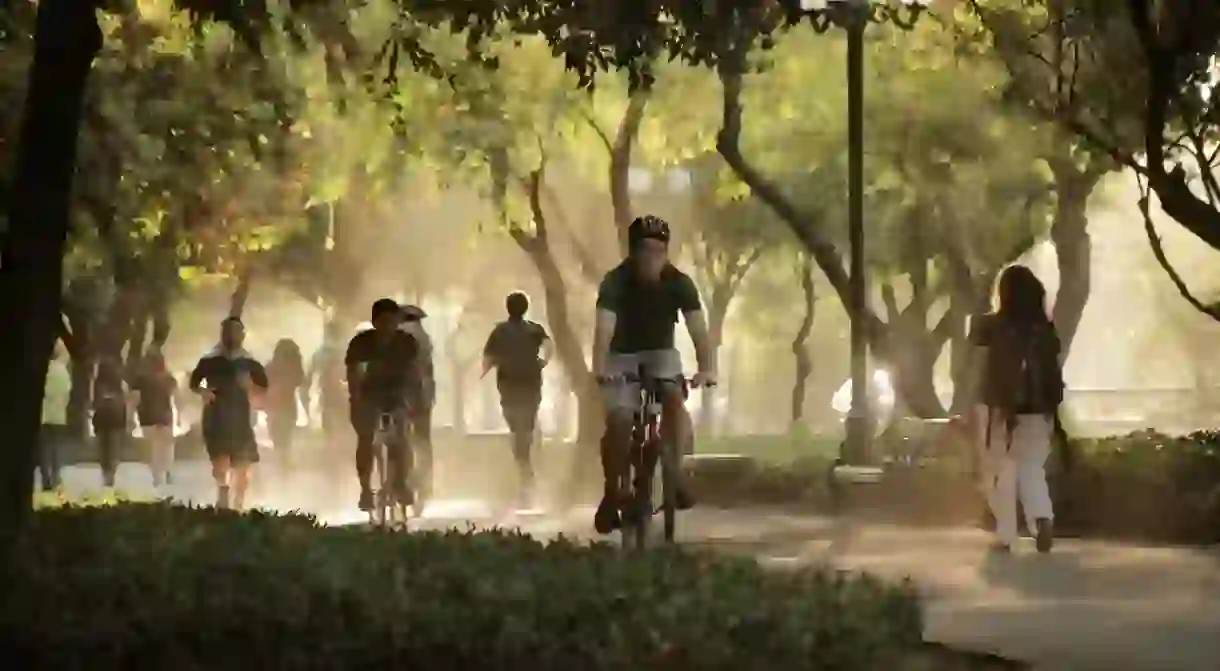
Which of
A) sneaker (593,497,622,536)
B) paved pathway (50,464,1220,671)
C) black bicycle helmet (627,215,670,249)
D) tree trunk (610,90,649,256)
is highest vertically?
tree trunk (610,90,649,256)

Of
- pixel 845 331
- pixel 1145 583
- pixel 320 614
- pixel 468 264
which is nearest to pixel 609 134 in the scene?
pixel 1145 583

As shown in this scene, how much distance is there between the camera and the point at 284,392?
77.2ft

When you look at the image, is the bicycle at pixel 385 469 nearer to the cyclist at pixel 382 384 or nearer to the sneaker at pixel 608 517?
the cyclist at pixel 382 384

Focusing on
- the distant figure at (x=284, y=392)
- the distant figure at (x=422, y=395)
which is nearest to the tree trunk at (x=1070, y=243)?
the distant figure at (x=284, y=392)

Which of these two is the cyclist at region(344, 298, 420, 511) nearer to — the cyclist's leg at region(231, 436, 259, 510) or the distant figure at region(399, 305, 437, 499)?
the distant figure at region(399, 305, 437, 499)

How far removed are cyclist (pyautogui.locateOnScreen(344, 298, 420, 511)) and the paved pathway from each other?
0.56 meters

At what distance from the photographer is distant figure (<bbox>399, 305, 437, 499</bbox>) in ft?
47.7

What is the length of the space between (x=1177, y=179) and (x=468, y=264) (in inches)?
1733

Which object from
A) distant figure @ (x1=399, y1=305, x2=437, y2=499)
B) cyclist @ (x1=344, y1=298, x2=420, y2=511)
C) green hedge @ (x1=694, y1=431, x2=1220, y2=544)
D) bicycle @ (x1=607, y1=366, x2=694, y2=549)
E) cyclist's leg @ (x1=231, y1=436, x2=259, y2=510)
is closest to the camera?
bicycle @ (x1=607, y1=366, x2=694, y2=549)

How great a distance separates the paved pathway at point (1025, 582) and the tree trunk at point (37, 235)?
2613 millimetres

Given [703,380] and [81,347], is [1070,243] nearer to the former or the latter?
[81,347]

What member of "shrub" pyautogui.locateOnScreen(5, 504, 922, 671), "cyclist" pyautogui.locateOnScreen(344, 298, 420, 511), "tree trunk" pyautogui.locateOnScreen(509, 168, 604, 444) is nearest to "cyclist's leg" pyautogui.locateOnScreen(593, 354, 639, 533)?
"shrub" pyautogui.locateOnScreen(5, 504, 922, 671)

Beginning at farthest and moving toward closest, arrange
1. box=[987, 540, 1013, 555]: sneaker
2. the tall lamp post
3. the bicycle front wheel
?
the tall lamp post → box=[987, 540, 1013, 555]: sneaker → the bicycle front wheel

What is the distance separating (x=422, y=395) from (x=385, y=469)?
2.36 ft
